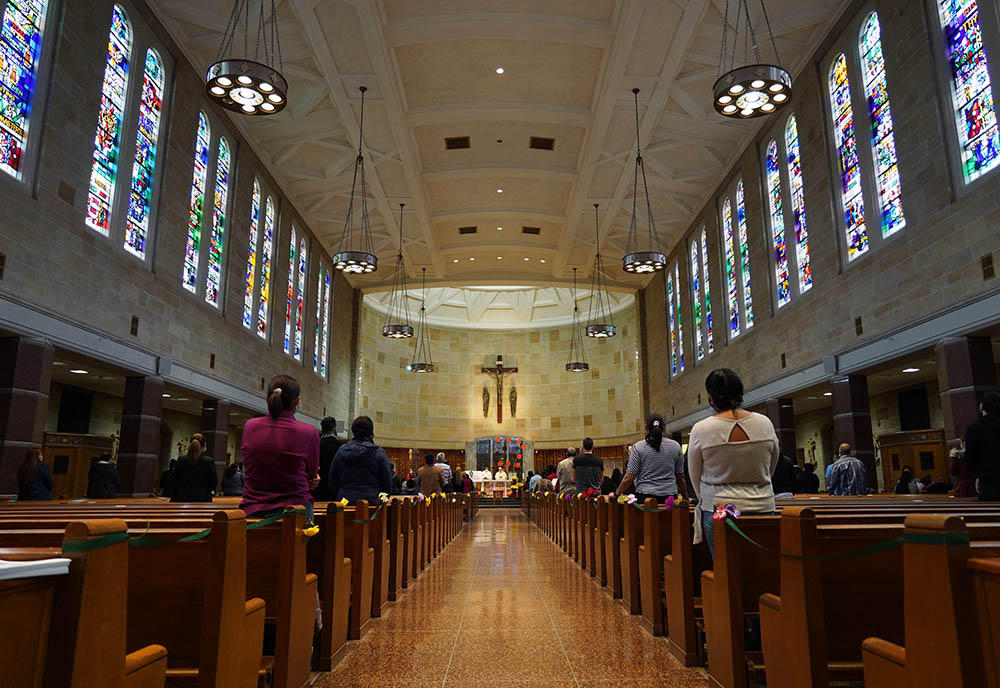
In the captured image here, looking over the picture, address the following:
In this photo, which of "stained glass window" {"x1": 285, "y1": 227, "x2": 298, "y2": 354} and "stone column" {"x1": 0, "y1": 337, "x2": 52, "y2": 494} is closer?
"stone column" {"x1": 0, "y1": 337, "x2": 52, "y2": 494}

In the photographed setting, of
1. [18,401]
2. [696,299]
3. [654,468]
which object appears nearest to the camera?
[654,468]

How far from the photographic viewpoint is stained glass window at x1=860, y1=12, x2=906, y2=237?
10.2m

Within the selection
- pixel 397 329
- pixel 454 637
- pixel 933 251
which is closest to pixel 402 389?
pixel 397 329

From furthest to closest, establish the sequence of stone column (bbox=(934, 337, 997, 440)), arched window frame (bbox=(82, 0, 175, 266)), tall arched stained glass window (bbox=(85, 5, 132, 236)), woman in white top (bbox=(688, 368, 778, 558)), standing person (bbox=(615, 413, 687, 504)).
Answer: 1. arched window frame (bbox=(82, 0, 175, 266))
2. tall arched stained glass window (bbox=(85, 5, 132, 236))
3. stone column (bbox=(934, 337, 997, 440))
4. standing person (bbox=(615, 413, 687, 504))
5. woman in white top (bbox=(688, 368, 778, 558))

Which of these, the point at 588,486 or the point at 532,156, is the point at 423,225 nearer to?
the point at 532,156

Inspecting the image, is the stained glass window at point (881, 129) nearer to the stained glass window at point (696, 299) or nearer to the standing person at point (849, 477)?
the standing person at point (849, 477)

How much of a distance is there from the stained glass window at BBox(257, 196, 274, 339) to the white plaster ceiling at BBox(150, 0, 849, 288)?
109 centimetres

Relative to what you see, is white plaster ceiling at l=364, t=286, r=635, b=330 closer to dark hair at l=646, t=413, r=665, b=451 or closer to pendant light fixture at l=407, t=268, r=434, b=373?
pendant light fixture at l=407, t=268, r=434, b=373

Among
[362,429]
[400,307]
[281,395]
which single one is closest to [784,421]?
[362,429]

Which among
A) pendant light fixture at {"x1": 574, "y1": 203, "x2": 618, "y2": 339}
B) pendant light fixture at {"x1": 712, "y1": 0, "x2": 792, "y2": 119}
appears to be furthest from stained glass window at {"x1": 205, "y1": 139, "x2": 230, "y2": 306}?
pendant light fixture at {"x1": 712, "y1": 0, "x2": 792, "y2": 119}

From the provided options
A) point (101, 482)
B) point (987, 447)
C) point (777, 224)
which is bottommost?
point (101, 482)

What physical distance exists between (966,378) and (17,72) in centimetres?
1232

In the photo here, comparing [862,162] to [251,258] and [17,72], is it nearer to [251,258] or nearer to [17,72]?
[17,72]

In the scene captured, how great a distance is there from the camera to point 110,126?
33.2 ft
